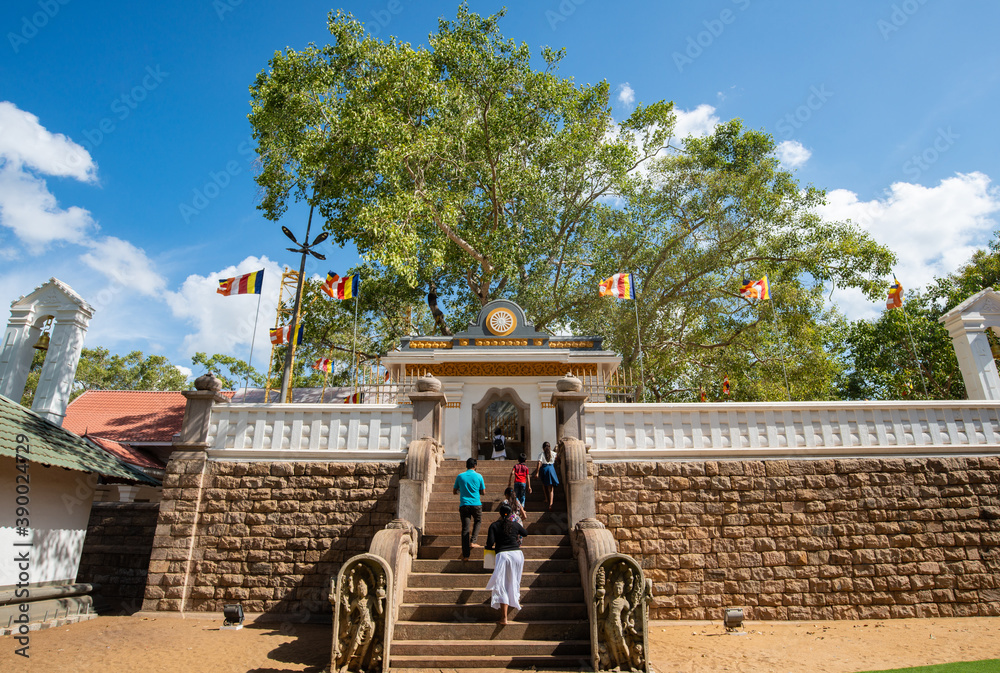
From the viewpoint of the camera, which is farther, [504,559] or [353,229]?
[353,229]

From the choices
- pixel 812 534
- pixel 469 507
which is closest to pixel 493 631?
pixel 469 507

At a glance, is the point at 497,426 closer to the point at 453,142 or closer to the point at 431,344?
the point at 431,344

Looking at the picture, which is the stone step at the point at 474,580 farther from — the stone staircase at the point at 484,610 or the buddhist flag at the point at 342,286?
the buddhist flag at the point at 342,286

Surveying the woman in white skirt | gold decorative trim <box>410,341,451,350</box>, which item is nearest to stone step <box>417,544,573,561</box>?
the woman in white skirt

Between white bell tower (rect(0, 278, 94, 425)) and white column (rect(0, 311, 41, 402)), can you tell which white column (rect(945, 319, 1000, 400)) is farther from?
white column (rect(0, 311, 41, 402))

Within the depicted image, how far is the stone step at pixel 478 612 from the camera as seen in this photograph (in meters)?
6.71

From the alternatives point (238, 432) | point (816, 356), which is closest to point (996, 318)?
point (816, 356)

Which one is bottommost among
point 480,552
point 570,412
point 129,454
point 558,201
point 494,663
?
point 494,663

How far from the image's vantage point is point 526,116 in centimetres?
2209

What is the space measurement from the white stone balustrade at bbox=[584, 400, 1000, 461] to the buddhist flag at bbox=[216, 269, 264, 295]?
1022 cm

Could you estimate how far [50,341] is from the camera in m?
12.3

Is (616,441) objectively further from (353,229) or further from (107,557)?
(353,229)

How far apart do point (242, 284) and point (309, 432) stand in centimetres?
717

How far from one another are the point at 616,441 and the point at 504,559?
3.62 metres
